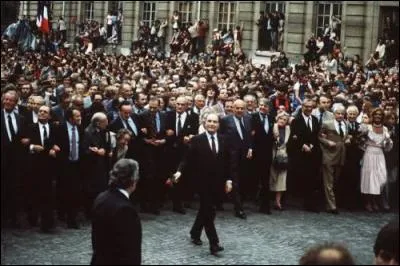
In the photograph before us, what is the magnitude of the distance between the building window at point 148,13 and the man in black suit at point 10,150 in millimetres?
31235

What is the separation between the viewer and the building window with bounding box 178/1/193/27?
38.2 meters

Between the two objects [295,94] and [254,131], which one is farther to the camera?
[295,94]

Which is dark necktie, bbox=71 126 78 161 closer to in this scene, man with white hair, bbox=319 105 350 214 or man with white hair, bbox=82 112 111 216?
man with white hair, bbox=82 112 111 216

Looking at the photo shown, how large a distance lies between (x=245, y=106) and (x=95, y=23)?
3143 centimetres

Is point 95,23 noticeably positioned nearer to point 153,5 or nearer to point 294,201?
point 153,5

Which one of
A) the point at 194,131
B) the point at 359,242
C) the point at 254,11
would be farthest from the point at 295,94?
the point at 254,11

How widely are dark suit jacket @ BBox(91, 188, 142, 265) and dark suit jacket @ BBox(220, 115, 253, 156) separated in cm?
604

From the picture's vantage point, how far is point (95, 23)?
139 feet

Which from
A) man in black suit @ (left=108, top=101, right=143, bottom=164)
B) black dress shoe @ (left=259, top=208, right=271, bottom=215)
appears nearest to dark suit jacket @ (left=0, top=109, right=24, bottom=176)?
man in black suit @ (left=108, top=101, right=143, bottom=164)

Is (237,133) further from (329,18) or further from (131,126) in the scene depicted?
(329,18)

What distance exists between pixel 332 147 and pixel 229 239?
3.16 metres

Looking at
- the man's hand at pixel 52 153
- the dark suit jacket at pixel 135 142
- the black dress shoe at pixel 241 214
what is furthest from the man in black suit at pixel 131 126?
the black dress shoe at pixel 241 214

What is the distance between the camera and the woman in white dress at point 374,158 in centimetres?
1239

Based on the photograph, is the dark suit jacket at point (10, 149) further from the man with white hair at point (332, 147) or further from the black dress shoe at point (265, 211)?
the man with white hair at point (332, 147)
